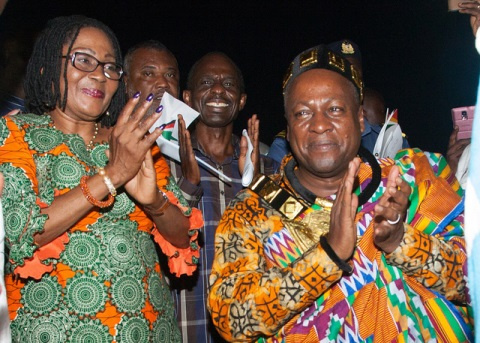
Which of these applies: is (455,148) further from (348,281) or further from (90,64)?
(90,64)

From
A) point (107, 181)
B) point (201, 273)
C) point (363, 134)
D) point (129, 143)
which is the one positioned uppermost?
point (129, 143)

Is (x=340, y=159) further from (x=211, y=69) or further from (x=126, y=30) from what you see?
(x=126, y=30)

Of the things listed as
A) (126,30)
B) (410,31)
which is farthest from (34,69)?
(410,31)

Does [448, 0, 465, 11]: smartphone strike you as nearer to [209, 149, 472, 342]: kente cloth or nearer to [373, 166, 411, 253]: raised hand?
[373, 166, 411, 253]: raised hand

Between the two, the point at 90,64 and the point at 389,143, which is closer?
the point at 90,64

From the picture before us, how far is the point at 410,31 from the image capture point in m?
6.25

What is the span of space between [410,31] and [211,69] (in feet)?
10.5

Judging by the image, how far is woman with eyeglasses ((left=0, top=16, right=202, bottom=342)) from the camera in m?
2.09

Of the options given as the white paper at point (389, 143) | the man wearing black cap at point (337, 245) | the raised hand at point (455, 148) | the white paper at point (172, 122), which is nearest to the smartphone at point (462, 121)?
the raised hand at point (455, 148)

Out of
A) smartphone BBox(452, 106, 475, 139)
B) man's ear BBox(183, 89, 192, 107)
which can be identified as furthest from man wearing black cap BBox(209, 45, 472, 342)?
smartphone BBox(452, 106, 475, 139)

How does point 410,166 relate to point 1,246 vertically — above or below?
below

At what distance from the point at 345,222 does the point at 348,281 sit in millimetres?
309

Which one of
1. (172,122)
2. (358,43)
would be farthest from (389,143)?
(358,43)

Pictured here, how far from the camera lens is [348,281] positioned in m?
2.07
